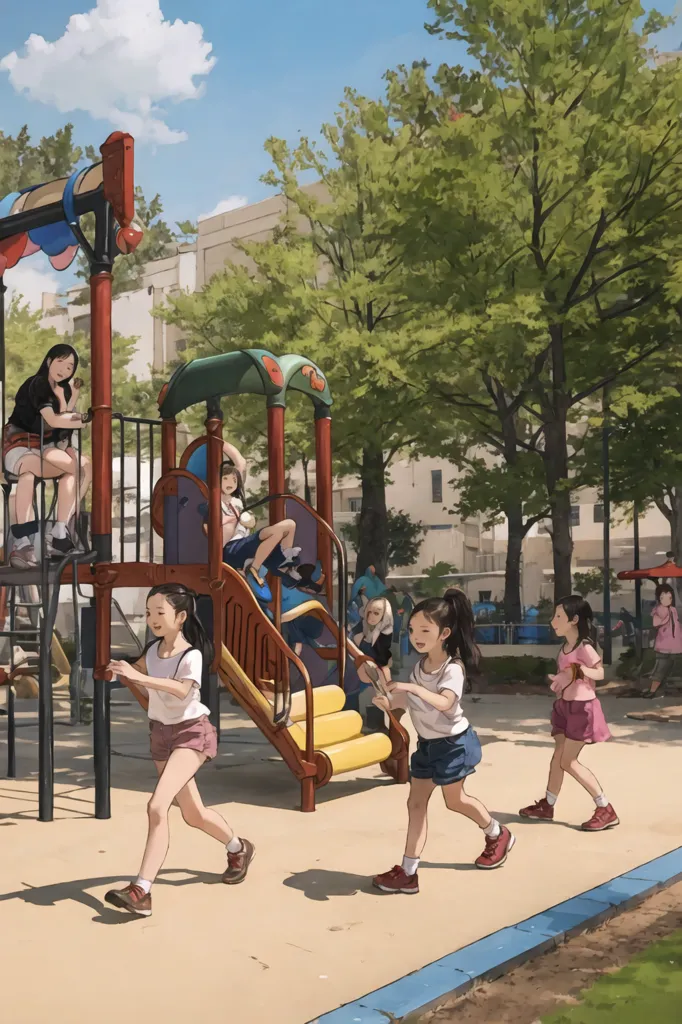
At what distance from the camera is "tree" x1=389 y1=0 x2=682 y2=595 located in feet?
59.8

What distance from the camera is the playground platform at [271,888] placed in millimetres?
4773

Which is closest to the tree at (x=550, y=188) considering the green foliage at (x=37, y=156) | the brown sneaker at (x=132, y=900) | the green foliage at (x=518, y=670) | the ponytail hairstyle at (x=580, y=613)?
the green foliage at (x=518, y=670)

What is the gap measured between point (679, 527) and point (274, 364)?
20920mm

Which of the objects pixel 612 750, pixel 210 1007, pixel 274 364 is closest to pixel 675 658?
pixel 612 750

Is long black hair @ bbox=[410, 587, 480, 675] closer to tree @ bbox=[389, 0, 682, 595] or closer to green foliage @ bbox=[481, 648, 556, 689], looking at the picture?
tree @ bbox=[389, 0, 682, 595]

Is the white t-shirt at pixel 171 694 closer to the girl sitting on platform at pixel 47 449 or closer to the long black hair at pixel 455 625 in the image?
the long black hair at pixel 455 625

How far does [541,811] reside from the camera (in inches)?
322

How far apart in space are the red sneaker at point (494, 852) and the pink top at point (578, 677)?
146 centimetres

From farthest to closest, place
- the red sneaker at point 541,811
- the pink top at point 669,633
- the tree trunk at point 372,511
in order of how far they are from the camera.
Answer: the tree trunk at point 372,511, the pink top at point 669,633, the red sneaker at point 541,811

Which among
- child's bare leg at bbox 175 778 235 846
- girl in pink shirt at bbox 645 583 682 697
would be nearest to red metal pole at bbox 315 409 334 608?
child's bare leg at bbox 175 778 235 846

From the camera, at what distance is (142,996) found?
465cm

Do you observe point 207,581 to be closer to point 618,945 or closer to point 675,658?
point 618,945

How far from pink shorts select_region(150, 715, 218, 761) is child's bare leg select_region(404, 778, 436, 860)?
1.15 meters

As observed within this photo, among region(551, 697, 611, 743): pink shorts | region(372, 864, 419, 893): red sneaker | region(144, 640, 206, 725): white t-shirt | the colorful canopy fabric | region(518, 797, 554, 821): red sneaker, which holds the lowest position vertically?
region(518, 797, 554, 821): red sneaker
